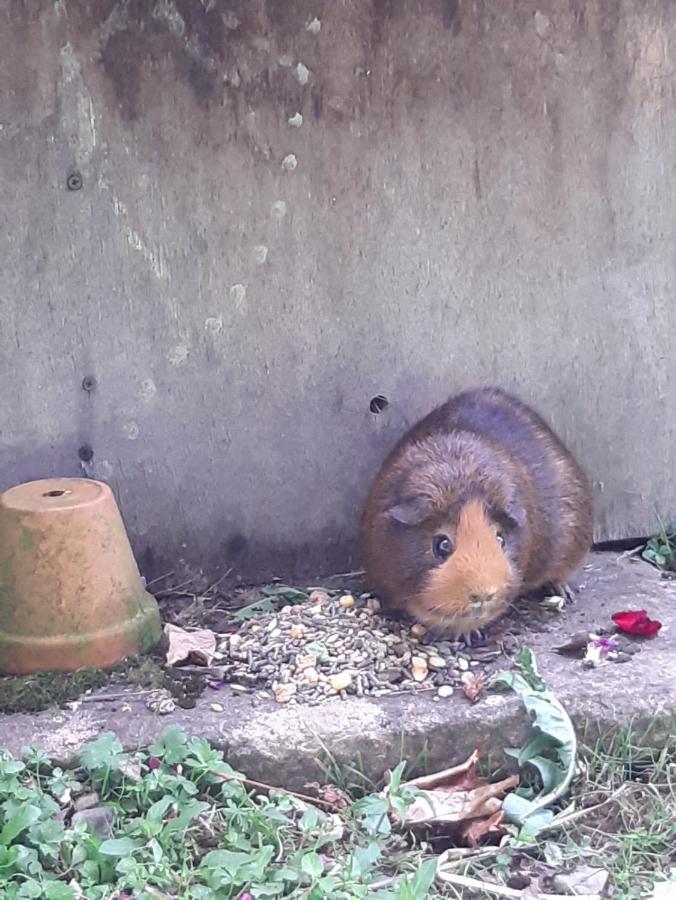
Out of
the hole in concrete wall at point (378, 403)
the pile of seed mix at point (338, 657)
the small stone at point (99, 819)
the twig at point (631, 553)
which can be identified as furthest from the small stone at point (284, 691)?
the twig at point (631, 553)

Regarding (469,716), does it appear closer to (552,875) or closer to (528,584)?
(552,875)

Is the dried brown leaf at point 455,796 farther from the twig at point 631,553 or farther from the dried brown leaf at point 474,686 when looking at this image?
the twig at point 631,553

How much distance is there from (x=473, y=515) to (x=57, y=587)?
1351 mm

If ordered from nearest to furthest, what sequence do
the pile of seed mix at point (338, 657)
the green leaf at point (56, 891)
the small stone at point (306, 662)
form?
the green leaf at point (56, 891) < the pile of seed mix at point (338, 657) < the small stone at point (306, 662)

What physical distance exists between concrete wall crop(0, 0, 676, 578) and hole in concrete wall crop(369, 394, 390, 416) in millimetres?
28

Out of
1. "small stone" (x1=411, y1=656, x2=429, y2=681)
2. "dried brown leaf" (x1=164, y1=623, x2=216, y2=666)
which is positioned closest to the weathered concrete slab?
"small stone" (x1=411, y1=656, x2=429, y2=681)

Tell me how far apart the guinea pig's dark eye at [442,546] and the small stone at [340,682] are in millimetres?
502

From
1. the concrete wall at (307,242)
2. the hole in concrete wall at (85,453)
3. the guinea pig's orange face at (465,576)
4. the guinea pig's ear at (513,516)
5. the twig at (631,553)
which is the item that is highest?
the concrete wall at (307,242)

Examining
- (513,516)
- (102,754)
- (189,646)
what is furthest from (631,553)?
(102,754)

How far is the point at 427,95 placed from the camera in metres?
4.42

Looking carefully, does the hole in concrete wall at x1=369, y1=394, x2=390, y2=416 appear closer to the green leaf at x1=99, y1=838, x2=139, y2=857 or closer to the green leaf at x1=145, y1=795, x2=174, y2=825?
the green leaf at x1=145, y1=795, x2=174, y2=825

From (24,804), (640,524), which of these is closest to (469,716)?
(24,804)

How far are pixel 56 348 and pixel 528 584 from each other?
1.91 m

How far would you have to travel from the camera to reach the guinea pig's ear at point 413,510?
3.92 metres
